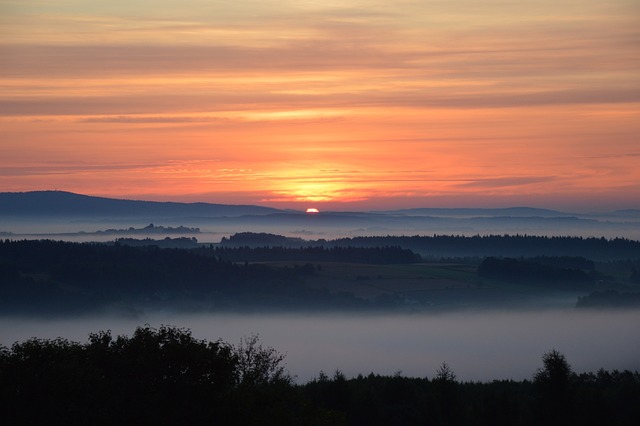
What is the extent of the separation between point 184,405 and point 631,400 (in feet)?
102

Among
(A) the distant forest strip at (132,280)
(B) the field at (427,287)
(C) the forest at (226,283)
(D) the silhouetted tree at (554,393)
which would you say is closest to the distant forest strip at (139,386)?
(D) the silhouetted tree at (554,393)

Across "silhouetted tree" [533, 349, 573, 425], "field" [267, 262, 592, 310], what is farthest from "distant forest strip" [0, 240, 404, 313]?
"silhouetted tree" [533, 349, 573, 425]

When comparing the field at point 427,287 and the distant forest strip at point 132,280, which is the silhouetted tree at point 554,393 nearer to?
the field at point 427,287

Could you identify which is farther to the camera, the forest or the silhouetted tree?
the forest

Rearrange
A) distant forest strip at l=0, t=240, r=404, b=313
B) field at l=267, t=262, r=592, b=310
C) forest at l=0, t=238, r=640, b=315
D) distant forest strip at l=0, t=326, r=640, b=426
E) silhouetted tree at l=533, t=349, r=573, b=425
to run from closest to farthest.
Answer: distant forest strip at l=0, t=326, r=640, b=426, silhouetted tree at l=533, t=349, r=573, b=425, field at l=267, t=262, r=592, b=310, forest at l=0, t=238, r=640, b=315, distant forest strip at l=0, t=240, r=404, b=313

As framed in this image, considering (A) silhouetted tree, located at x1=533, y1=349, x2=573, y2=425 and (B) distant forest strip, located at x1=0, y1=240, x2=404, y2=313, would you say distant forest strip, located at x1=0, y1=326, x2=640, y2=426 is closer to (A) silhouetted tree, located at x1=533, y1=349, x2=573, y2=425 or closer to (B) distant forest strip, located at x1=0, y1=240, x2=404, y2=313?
(A) silhouetted tree, located at x1=533, y1=349, x2=573, y2=425

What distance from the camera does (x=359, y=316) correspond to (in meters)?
164

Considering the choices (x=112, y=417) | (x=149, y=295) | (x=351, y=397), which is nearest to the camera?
(x=112, y=417)

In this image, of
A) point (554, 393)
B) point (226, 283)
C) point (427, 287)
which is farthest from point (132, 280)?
point (554, 393)

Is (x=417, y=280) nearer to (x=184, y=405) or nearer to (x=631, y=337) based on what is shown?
(x=631, y=337)

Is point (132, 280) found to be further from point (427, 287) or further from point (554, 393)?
point (554, 393)

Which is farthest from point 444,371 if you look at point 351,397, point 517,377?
point 517,377

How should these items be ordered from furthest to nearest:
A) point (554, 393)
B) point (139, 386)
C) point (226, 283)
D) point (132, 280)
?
1. point (226, 283)
2. point (132, 280)
3. point (554, 393)
4. point (139, 386)

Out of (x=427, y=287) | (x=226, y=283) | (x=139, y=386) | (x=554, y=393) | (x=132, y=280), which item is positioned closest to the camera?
(x=139, y=386)
